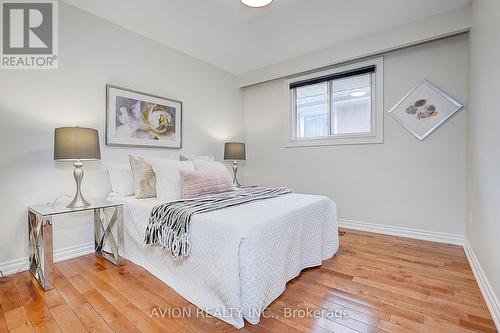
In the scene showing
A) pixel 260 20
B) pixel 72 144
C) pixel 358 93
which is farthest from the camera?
pixel 358 93

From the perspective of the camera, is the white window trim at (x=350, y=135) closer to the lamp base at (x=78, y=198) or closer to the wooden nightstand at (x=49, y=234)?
the wooden nightstand at (x=49, y=234)

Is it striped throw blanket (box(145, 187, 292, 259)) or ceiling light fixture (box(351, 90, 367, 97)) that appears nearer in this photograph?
striped throw blanket (box(145, 187, 292, 259))

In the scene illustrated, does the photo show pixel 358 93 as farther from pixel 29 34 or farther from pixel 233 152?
pixel 29 34

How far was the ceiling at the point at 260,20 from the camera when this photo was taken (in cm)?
244

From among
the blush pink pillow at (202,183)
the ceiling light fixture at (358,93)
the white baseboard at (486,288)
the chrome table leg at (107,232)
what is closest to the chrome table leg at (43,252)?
the chrome table leg at (107,232)

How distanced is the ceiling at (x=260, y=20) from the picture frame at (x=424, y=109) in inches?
31.1

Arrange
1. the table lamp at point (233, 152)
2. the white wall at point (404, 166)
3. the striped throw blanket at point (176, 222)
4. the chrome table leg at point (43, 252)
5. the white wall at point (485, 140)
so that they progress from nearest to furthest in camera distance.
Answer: the white wall at point (485, 140) → the striped throw blanket at point (176, 222) → the chrome table leg at point (43, 252) → the white wall at point (404, 166) → the table lamp at point (233, 152)

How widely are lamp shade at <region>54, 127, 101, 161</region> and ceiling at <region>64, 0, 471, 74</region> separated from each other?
1.34 metres

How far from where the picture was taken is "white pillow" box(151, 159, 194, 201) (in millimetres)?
2328

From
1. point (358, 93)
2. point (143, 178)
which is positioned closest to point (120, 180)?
point (143, 178)

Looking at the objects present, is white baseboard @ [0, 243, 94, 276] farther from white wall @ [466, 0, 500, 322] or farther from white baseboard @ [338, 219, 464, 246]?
white wall @ [466, 0, 500, 322]

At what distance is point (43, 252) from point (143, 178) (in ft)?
3.07

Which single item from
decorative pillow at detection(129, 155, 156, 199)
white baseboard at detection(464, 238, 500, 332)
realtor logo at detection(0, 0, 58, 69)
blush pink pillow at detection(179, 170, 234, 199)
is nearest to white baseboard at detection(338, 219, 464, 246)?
white baseboard at detection(464, 238, 500, 332)

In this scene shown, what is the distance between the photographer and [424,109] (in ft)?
9.29
